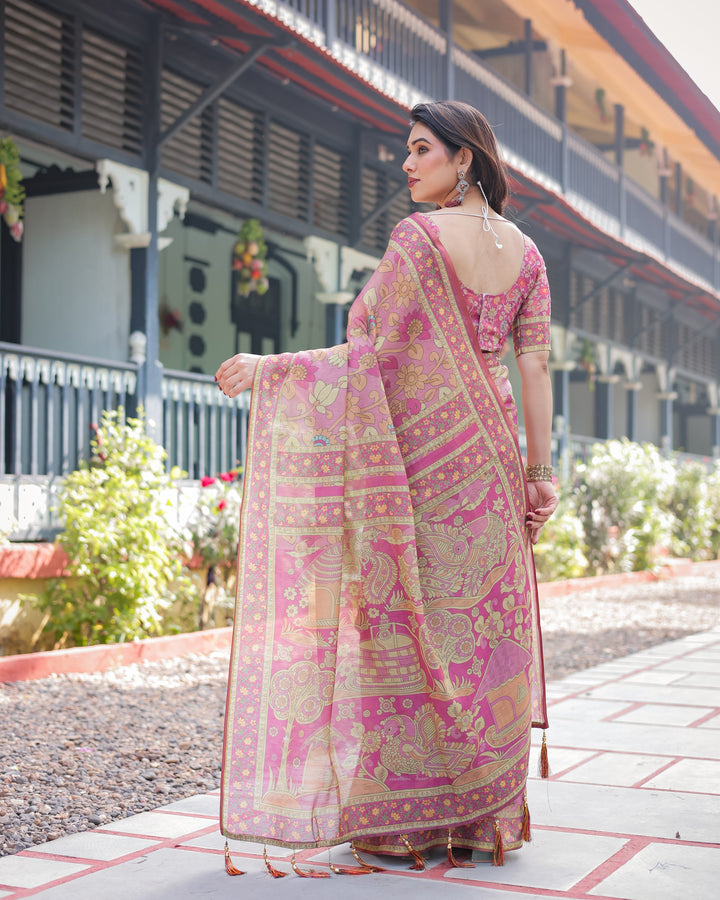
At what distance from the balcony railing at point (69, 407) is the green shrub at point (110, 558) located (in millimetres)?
433

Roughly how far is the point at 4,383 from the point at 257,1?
368cm

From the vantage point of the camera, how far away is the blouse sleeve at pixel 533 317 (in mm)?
2980

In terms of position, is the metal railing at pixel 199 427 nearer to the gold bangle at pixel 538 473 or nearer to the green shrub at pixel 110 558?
the green shrub at pixel 110 558

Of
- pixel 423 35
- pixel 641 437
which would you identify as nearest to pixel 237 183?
pixel 423 35

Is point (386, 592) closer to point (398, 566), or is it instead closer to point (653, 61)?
point (398, 566)

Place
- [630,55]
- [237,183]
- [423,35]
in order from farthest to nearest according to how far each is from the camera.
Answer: [630,55] < [423,35] < [237,183]

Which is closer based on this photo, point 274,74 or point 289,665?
point 289,665

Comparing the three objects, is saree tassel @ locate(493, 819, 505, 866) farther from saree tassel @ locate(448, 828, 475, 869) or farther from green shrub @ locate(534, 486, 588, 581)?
green shrub @ locate(534, 486, 588, 581)

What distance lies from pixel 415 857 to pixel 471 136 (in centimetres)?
171

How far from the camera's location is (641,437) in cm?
2305

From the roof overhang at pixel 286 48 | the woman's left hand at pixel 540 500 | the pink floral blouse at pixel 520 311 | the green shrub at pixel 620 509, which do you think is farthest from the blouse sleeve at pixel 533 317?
the green shrub at pixel 620 509

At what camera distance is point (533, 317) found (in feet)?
9.80

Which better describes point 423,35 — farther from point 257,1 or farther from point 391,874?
point 391,874

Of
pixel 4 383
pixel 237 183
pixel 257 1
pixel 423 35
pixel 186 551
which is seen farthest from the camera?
pixel 423 35
